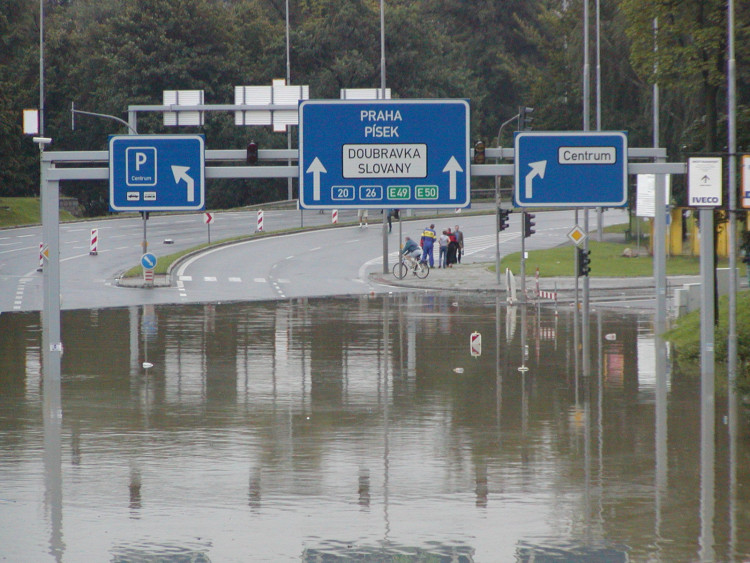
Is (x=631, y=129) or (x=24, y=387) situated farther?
(x=631, y=129)

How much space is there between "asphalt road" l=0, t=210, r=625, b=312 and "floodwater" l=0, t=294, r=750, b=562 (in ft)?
48.7

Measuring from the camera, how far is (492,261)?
53.4m

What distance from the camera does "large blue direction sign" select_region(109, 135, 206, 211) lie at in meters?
19.2

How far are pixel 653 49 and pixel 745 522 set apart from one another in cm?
1799

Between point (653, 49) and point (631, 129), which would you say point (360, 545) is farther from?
point (631, 129)

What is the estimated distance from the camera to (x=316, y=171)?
19297mm

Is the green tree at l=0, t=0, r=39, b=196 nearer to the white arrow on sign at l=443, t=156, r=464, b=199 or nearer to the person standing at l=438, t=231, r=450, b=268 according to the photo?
the person standing at l=438, t=231, r=450, b=268

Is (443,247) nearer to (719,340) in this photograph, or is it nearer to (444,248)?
(444,248)

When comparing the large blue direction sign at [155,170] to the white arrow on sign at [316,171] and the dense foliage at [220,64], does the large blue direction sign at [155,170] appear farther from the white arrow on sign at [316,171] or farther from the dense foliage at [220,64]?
the dense foliage at [220,64]

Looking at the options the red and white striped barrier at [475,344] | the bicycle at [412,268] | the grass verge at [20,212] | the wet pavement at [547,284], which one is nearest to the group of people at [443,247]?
the bicycle at [412,268]

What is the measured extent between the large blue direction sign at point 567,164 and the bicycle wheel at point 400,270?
26693mm

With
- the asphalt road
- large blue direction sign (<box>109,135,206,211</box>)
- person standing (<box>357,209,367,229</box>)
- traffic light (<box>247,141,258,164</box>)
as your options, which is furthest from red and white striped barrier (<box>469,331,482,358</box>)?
person standing (<box>357,209,367,229</box>)

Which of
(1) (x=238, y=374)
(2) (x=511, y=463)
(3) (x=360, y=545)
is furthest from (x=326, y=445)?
(1) (x=238, y=374)

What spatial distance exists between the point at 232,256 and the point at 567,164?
1384 inches
